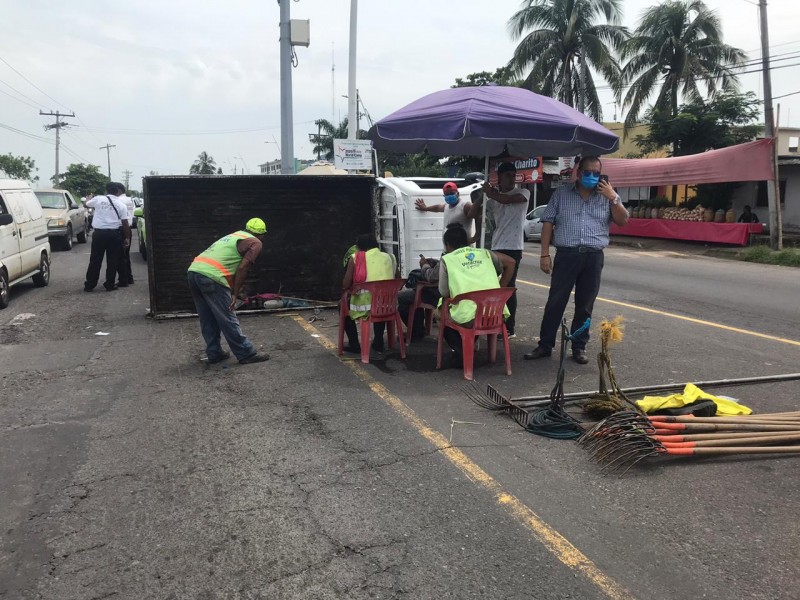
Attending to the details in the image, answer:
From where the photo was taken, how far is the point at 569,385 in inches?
223

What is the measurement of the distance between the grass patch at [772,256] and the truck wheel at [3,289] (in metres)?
17.3

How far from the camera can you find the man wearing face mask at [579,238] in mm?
6156

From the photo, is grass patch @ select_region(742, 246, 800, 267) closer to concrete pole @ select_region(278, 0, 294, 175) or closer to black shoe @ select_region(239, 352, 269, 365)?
concrete pole @ select_region(278, 0, 294, 175)

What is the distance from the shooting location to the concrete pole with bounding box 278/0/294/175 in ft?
46.0

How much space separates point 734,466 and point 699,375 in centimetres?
210

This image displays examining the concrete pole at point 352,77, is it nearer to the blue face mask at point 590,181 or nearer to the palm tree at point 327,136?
the blue face mask at point 590,181

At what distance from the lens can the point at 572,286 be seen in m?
6.44

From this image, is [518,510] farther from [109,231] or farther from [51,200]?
[51,200]

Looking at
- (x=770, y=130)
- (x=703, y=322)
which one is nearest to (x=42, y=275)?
(x=703, y=322)

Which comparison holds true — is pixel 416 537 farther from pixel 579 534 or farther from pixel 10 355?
pixel 10 355

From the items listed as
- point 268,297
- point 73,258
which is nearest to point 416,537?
point 268,297

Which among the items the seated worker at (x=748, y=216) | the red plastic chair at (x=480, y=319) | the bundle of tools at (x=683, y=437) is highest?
the seated worker at (x=748, y=216)

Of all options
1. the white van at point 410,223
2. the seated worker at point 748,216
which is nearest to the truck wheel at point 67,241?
the white van at point 410,223

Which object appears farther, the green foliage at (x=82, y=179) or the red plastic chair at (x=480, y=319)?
the green foliage at (x=82, y=179)
